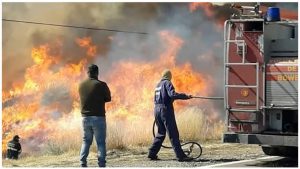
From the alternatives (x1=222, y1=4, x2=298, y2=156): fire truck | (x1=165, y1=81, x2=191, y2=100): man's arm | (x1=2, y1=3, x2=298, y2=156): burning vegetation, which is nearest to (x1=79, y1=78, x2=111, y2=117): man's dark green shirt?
(x1=165, y1=81, x2=191, y2=100): man's arm

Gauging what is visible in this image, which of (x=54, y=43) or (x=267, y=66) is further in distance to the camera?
(x=54, y=43)

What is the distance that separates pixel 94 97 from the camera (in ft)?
30.6

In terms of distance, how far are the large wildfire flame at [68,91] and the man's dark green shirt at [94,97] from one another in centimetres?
858

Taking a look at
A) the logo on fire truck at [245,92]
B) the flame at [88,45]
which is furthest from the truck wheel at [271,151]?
the flame at [88,45]

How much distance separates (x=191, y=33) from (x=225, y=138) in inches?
476

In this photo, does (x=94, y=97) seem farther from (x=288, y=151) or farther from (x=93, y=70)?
(x=288, y=151)

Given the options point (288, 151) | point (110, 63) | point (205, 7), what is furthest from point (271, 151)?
point (205, 7)

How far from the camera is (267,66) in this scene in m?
10.0

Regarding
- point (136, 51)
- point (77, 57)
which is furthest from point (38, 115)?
→ point (136, 51)

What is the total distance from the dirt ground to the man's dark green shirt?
4.88 feet

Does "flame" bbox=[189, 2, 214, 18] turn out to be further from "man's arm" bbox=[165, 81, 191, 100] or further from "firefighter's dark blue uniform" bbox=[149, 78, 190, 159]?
"man's arm" bbox=[165, 81, 191, 100]

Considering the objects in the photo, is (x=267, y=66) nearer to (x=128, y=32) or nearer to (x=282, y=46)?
(x=282, y=46)

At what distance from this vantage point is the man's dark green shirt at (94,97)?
9305 millimetres

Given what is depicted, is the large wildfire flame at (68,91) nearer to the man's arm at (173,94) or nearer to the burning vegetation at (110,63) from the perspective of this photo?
the burning vegetation at (110,63)
